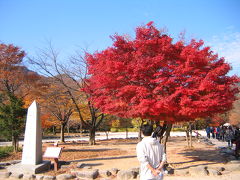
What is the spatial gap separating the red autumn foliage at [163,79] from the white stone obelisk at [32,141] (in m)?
2.94

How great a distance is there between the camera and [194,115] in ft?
28.3

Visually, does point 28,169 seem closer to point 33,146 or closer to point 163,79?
point 33,146

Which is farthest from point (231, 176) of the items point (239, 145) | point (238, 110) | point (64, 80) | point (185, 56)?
point (238, 110)

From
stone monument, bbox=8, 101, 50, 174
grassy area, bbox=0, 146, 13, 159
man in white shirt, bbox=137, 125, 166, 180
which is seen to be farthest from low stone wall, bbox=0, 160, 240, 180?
grassy area, bbox=0, 146, 13, 159

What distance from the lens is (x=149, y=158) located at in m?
3.79

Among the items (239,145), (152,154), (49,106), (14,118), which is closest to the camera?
(152,154)

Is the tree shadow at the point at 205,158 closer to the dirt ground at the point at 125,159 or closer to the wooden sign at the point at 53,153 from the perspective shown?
the dirt ground at the point at 125,159

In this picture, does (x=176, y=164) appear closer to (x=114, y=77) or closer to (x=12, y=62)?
(x=114, y=77)

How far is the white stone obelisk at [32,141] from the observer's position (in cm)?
875

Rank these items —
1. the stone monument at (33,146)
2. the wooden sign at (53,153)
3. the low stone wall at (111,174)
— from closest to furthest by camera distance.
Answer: the low stone wall at (111,174), the stone monument at (33,146), the wooden sign at (53,153)

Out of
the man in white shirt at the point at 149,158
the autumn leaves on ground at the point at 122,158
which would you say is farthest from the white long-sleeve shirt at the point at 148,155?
the autumn leaves on ground at the point at 122,158

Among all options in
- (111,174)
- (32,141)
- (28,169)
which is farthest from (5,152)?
(111,174)

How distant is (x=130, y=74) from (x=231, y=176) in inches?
208

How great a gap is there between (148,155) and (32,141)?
6.50m
